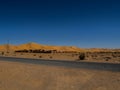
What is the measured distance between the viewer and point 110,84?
42.4ft

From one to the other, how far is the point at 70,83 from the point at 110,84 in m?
2.54

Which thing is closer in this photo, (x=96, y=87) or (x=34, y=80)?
(x=96, y=87)

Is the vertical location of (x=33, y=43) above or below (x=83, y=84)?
above

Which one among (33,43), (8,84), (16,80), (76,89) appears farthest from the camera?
(33,43)

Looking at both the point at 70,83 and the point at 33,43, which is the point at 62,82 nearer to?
the point at 70,83

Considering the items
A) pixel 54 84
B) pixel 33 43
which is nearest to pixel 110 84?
pixel 54 84

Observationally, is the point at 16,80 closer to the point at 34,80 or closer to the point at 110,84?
the point at 34,80

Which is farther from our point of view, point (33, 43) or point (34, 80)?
point (33, 43)

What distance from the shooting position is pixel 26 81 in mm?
15188

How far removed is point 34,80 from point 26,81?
59 centimetres

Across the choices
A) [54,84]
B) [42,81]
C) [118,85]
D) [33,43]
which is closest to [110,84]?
[118,85]

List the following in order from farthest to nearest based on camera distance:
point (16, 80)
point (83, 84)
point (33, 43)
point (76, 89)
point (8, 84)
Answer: point (33, 43)
point (16, 80)
point (8, 84)
point (83, 84)
point (76, 89)

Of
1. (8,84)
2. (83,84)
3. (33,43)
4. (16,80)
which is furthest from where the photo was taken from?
(33,43)

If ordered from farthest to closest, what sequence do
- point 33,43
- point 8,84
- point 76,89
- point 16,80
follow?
point 33,43 → point 16,80 → point 8,84 → point 76,89
